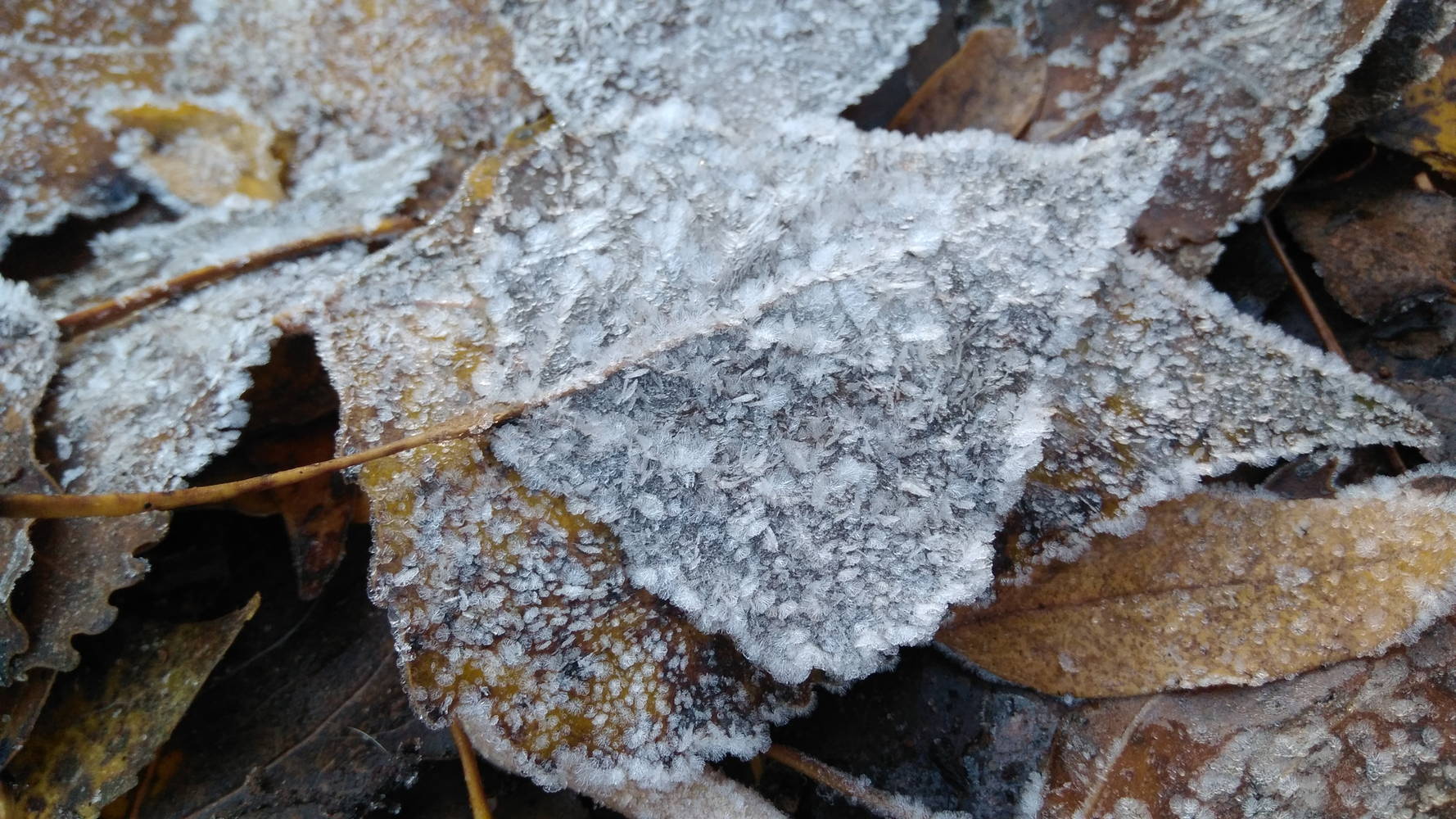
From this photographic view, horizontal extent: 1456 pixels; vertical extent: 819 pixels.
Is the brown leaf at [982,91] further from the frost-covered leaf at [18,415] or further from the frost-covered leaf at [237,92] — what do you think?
the frost-covered leaf at [18,415]

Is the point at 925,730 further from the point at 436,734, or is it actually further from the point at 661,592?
the point at 436,734

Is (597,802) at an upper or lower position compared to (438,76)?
lower

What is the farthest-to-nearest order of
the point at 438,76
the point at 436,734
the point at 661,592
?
1. the point at 438,76
2. the point at 436,734
3. the point at 661,592

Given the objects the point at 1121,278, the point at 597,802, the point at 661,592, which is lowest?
the point at 597,802

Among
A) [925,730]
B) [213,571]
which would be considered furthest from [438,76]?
[925,730]

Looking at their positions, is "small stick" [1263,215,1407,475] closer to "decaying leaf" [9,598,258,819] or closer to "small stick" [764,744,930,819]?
"small stick" [764,744,930,819]

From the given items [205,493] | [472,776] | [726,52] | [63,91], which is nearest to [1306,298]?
[726,52]

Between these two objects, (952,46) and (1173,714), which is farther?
(952,46)
